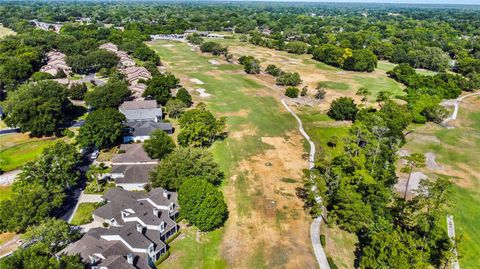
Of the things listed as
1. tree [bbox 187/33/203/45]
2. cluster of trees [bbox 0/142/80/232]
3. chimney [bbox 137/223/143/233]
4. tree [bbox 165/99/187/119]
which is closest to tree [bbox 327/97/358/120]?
tree [bbox 165/99/187/119]

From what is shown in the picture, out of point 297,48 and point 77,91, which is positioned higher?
point 77,91

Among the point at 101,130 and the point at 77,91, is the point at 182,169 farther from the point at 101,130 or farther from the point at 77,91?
the point at 77,91

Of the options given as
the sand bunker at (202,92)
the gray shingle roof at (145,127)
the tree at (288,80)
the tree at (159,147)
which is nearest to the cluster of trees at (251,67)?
the tree at (288,80)

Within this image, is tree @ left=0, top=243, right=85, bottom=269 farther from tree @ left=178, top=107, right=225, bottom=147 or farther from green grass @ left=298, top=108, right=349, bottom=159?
green grass @ left=298, top=108, right=349, bottom=159

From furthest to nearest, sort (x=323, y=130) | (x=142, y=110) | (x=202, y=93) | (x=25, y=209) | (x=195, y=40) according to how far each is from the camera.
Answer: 1. (x=195, y=40)
2. (x=202, y=93)
3. (x=142, y=110)
4. (x=323, y=130)
5. (x=25, y=209)

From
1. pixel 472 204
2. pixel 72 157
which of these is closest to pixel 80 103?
pixel 72 157

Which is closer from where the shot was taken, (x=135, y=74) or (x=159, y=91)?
(x=159, y=91)

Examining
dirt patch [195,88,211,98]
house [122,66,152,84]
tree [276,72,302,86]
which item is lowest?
dirt patch [195,88,211,98]

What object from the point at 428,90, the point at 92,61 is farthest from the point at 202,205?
the point at 92,61
